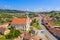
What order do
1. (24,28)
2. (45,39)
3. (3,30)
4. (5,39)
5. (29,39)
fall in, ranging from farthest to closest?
(24,28)
(3,30)
(45,39)
(5,39)
(29,39)

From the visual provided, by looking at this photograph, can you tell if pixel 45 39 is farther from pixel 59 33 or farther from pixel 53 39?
pixel 59 33

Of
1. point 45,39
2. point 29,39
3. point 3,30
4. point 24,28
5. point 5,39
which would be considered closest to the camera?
point 29,39

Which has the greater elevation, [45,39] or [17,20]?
[17,20]

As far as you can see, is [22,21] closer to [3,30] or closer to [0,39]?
[3,30]

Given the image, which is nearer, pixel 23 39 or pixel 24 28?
pixel 23 39

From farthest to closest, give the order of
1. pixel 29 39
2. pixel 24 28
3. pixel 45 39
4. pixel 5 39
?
pixel 24 28
pixel 45 39
pixel 5 39
pixel 29 39

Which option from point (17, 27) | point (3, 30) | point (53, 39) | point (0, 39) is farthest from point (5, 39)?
point (17, 27)

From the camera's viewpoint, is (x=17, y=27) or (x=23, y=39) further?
(x=17, y=27)

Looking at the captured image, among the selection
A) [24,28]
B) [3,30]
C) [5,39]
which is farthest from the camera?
[24,28]

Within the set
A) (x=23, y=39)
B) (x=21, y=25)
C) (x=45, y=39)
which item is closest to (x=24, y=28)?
(x=21, y=25)
